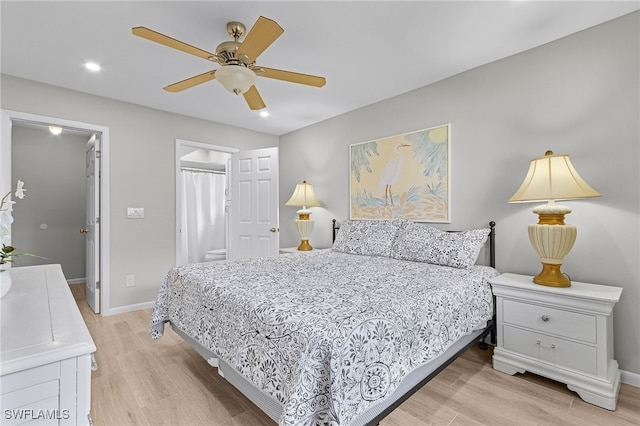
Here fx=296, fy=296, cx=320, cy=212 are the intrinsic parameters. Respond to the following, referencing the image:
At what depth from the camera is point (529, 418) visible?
5.57 ft

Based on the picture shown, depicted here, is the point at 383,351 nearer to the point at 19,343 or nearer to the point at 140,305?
the point at 19,343

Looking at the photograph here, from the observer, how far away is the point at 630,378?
2016 mm

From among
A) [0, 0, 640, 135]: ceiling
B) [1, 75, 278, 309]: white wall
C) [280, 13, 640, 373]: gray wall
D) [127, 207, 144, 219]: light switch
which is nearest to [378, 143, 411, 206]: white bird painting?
[280, 13, 640, 373]: gray wall

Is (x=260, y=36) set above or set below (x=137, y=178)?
above

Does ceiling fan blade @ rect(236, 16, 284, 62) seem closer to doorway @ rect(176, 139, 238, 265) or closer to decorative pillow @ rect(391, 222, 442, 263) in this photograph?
decorative pillow @ rect(391, 222, 442, 263)

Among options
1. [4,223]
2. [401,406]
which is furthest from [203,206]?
[401,406]

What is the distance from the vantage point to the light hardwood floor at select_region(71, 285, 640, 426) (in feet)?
5.57

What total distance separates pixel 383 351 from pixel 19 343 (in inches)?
48.6

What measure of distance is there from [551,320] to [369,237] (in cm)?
162

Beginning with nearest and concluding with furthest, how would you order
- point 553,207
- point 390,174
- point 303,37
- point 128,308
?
point 553,207, point 303,37, point 390,174, point 128,308

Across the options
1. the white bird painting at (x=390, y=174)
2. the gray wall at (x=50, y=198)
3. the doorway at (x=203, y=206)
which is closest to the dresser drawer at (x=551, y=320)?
the white bird painting at (x=390, y=174)

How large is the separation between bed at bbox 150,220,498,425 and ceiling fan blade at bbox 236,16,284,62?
1.44 metres

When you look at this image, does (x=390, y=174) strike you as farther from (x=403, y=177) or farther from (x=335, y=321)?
(x=335, y=321)

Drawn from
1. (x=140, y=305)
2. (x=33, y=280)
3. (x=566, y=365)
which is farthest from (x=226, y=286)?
(x=140, y=305)
